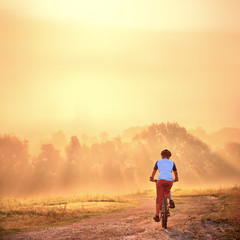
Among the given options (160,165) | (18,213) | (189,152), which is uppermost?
(189,152)

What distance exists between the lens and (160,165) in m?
13.3

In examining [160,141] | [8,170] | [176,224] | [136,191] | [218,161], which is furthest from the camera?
[160,141]

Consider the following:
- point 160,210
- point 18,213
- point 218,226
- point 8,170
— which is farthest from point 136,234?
point 8,170

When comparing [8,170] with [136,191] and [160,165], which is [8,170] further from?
[160,165]

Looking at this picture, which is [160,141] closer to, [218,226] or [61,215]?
[61,215]

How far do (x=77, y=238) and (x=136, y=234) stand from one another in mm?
2445

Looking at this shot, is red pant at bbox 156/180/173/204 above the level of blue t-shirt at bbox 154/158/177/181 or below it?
below

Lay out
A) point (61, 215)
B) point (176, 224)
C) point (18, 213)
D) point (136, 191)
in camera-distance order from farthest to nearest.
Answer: point (136, 191) < point (18, 213) < point (61, 215) < point (176, 224)

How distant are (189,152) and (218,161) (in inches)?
327

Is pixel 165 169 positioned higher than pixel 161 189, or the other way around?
pixel 165 169

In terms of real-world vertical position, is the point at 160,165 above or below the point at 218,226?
above

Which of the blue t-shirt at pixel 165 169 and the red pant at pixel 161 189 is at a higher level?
the blue t-shirt at pixel 165 169

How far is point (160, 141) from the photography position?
317 ft

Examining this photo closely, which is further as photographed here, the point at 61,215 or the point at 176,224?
the point at 61,215
